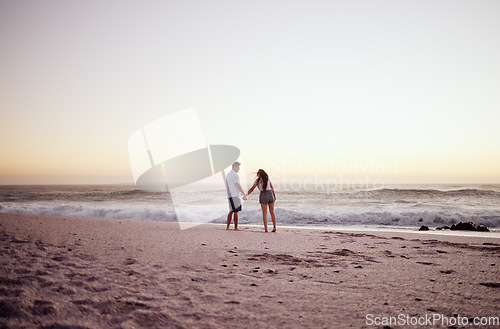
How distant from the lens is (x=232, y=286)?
11.2 feet

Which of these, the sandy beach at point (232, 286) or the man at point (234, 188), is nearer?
the sandy beach at point (232, 286)

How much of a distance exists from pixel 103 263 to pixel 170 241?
2.28m

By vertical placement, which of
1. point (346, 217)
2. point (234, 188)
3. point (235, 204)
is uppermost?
point (234, 188)

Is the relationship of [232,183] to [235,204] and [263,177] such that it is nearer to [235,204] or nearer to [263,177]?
[235,204]

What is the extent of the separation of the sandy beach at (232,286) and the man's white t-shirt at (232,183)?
3346 mm

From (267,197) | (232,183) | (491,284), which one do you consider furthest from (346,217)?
(491,284)

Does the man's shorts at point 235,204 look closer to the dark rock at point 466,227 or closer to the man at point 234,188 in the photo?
the man at point 234,188

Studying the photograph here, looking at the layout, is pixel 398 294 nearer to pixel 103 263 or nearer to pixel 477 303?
pixel 477 303

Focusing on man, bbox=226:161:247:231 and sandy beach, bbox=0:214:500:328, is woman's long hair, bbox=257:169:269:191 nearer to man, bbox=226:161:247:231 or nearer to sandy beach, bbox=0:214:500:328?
man, bbox=226:161:247:231

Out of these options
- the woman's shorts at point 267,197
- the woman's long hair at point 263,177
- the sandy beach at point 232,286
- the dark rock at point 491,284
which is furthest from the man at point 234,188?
the dark rock at point 491,284

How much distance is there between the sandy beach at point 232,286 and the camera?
256 cm

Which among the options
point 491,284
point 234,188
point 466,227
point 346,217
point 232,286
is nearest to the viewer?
point 232,286

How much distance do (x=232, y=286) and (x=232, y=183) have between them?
591cm

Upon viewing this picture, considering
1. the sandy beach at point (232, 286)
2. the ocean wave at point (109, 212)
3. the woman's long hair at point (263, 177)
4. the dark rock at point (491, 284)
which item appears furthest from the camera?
the ocean wave at point (109, 212)
